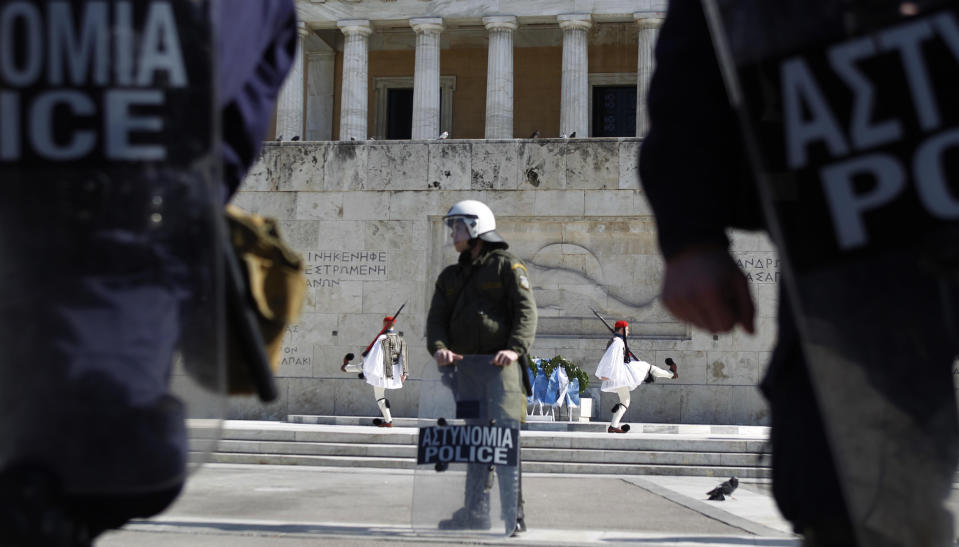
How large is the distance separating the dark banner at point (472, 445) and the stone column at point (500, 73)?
28.7 meters

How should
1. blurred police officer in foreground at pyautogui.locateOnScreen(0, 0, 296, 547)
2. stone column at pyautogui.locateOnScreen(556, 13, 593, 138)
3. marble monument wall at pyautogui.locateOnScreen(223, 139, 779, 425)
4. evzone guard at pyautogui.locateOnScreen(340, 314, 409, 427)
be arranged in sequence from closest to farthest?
blurred police officer in foreground at pyautogui.locateOnScreen(0, 0, 296, 547)
evzone guard at pyautogui.locateOnScreen(340, 314, 409, 427)
marble monument wall at pyautogui.locateOnScreen(223, 139, 779, 425)
stone column at pyautogui.locateOnScreen(556, 13, 593, 138)

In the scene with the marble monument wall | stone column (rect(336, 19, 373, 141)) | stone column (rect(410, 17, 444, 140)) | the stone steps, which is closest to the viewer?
the stone steps

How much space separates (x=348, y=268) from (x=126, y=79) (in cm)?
1674

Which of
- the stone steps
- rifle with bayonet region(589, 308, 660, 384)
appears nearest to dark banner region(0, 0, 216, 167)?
the stone steps

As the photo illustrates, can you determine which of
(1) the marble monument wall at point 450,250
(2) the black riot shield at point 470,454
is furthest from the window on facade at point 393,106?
(2) the black riot shield at point 470,454

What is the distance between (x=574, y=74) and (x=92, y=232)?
110ft

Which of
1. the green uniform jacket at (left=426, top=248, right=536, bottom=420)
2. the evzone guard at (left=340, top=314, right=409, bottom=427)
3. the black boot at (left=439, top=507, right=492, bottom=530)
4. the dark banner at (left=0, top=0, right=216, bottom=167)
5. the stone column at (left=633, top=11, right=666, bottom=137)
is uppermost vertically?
the stone column at (left=633, top=11, right=666, bottom=137)

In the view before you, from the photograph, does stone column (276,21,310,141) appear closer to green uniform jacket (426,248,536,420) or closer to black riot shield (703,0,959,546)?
green uniform jacket (426,248,536,420)

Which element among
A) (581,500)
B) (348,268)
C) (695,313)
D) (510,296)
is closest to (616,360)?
(348,268)

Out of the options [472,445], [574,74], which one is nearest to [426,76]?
[574,74]

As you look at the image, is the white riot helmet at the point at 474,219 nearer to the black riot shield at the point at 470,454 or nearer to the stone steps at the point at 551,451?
the black riot shield at the point at 470,454

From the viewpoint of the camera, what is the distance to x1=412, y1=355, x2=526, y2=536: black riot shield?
5730mm

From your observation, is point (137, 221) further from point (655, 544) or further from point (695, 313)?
point (655, 544)

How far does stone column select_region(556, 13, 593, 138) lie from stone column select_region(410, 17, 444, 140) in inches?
148
